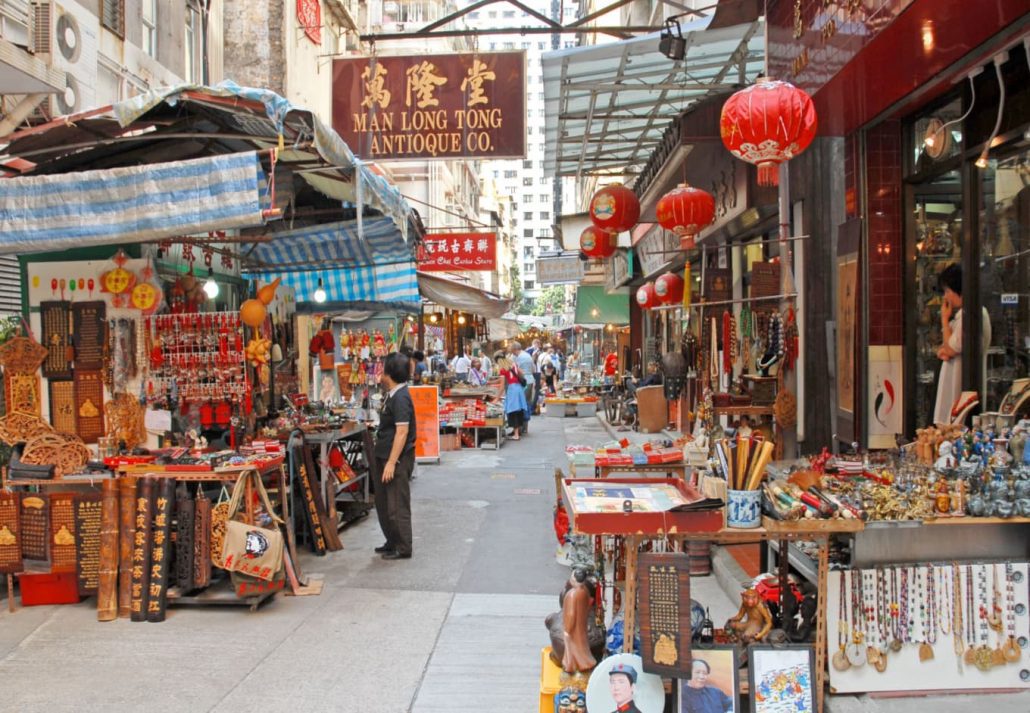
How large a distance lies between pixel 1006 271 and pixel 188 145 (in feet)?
21.3

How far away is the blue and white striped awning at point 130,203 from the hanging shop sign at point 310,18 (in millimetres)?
15708

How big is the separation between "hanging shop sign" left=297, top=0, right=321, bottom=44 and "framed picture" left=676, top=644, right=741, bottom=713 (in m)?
19.6

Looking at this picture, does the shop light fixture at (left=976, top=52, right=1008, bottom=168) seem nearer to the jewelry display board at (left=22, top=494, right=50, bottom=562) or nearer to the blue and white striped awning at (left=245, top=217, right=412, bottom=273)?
the blue and white striped awning at (left=245, top=217, right=412, bottom=273)

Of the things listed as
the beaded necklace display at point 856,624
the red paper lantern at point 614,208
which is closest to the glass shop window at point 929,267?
the beaded necklace display at point 856,624

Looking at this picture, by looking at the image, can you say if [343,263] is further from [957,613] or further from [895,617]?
[957,613]

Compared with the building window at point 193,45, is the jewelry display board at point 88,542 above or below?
below

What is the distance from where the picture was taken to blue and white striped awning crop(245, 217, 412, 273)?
8.70 meters

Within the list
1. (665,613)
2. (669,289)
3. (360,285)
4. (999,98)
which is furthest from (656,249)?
(665,613)

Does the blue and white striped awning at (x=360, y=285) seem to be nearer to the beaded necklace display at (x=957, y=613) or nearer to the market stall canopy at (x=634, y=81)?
the market stall canopy at (x=634, y=81)

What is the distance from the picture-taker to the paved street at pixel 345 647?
14.6 ft

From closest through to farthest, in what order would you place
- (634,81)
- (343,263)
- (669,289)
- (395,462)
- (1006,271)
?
1. (1006,271)
2. (395,462)
3. (343,263)
4. (634,81)
5. (669,289)

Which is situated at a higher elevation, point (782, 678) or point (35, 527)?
point (35, 527)

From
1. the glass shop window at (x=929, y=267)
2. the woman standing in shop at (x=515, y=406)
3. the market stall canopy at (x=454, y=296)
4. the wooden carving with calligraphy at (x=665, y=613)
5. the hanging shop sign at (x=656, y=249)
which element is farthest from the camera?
the woman standing in shop at (x=515, y=406)

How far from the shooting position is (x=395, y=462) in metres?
7.36
